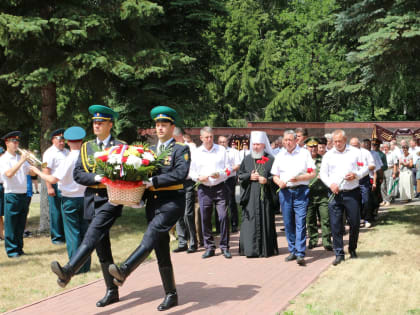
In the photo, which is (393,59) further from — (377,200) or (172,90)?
(172,90)

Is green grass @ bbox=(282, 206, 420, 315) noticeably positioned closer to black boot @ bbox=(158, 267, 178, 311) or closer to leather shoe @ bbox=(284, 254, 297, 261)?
leather shoe @ bbox=(284, 254, 297, 261)

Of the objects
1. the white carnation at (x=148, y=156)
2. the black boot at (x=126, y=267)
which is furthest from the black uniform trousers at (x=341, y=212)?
the white carnation at (x=148, y=156)

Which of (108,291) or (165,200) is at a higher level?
(165,200)

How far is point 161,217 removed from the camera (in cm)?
603

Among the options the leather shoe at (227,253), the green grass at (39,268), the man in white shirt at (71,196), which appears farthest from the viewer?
the leather shoe at (227,253)

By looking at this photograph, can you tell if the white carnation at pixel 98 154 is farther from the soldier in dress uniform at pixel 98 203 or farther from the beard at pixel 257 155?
the beard at pixel 257 155

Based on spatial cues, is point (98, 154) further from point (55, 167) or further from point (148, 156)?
point (55, 167)

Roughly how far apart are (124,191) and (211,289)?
88.6 inches

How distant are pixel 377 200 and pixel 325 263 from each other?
5.77 m

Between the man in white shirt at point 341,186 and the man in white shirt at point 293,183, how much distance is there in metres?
0.33

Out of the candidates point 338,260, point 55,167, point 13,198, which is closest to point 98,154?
point 55,167

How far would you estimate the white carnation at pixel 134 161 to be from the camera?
5551 mm

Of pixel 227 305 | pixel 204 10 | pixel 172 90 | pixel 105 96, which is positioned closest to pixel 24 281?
pixel 227 305

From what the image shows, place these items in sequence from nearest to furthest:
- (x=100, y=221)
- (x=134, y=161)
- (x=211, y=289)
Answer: (x=134, y=161) < (x=100, y=221) < (x=211, y=289)
